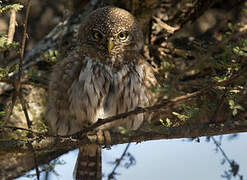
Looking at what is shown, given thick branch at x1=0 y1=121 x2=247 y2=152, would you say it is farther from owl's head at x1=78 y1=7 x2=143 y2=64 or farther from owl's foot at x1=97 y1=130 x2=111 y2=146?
owl's head at x1=78 y1=7 x2=143 y2=64

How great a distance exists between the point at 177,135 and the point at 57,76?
1.23m

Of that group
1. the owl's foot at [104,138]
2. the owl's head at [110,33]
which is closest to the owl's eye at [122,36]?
the owl's head at [110,33]

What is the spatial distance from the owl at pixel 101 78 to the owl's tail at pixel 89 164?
33cm

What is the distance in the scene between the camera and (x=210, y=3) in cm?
378

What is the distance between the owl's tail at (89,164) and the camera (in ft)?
10.8

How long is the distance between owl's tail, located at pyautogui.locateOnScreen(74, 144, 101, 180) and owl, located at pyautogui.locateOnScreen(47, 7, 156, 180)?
33 centimetres

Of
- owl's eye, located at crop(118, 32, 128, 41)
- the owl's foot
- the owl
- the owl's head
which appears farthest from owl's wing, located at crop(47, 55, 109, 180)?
the owl's foot

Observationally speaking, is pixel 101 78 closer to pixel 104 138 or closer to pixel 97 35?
pixel 97 35

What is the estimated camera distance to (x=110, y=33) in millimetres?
3072

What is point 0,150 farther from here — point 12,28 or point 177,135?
point 177,135

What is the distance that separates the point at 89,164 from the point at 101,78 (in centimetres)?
82

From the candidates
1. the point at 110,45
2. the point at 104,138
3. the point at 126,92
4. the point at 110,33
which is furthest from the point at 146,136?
the point at 110,33

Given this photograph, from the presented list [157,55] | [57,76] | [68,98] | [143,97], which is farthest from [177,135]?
[157,55]

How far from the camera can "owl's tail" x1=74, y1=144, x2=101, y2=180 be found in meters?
3.30
